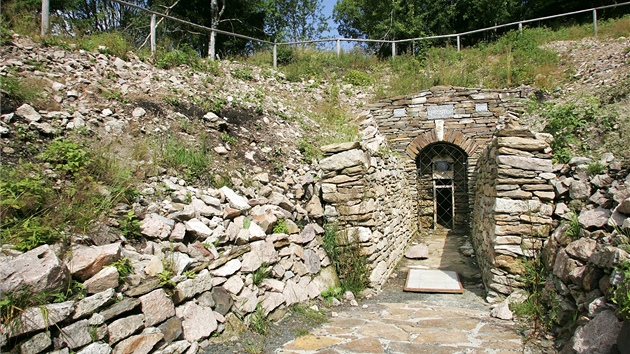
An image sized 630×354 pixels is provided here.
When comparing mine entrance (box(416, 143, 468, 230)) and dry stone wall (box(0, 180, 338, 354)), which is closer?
dry stone wall (box(0, 180, 338, 354))

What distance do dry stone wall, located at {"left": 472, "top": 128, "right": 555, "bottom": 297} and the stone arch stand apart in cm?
415

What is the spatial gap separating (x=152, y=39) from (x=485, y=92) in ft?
28.1

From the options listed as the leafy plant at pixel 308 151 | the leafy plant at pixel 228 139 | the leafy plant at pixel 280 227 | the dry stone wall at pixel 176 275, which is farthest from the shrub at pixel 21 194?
the leafy plant at pixel 308 151

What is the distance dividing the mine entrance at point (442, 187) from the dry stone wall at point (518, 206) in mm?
4809

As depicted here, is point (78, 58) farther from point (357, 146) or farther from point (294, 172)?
point (357, 146)

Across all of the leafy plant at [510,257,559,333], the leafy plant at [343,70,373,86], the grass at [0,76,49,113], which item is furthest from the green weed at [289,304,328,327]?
the leafy plant at [343,70,373,86]

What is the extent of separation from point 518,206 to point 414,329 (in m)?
2.50

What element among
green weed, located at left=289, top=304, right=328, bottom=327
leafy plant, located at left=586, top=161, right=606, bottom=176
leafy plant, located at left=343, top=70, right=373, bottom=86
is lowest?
green weed, located at left=289, top=304, right=328, bottom=327

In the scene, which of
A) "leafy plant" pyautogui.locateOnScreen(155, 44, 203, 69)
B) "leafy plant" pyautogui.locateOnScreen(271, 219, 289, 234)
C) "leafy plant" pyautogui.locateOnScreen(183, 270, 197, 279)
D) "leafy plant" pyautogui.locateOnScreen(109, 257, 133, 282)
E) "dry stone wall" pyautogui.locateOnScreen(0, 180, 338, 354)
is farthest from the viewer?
"leafy plant" pyautogui.locateOnScreen(155, 44, 203, 69)

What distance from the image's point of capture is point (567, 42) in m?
12.8

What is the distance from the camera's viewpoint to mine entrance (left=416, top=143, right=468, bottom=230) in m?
10.4

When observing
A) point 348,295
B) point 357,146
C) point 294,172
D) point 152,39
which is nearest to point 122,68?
point 152,39

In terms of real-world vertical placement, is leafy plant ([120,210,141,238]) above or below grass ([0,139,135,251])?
below

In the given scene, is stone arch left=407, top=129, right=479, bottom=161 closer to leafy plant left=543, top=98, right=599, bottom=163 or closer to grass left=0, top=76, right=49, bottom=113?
leafy plant left=543, top=98, right=599, bottom=163
